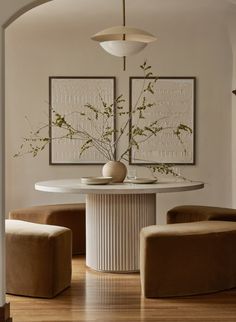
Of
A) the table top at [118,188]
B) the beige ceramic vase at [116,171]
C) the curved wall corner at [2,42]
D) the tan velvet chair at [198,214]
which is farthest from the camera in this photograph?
the tan velvet chair at [198,214]

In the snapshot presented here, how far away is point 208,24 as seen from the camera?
7305 millimetres

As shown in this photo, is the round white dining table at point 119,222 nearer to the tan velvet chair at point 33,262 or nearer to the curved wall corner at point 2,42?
the tan velvet chair at point 33,262

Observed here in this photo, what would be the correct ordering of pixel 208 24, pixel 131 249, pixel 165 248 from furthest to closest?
1. pixel 208 24
2. pixel 131 249
3. pixel 165 248

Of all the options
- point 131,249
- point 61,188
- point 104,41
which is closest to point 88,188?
point 61,188

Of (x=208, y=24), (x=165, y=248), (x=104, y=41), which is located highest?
(x=208, y=24)

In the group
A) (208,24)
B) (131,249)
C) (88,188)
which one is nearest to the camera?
(88,188)

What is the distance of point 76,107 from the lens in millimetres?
7391

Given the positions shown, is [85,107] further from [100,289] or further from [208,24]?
[100,289]

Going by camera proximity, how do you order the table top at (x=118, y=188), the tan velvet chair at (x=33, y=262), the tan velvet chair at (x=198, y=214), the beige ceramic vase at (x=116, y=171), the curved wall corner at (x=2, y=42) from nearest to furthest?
the curved wall corner at (x=2, y=42) < the tan velvet chair at (x=33, y=262) < the table top at (x=118, y=188) < the beige ceramic vase at (x=116, y=171) < the tan velvet chair at (x=198, y=214)

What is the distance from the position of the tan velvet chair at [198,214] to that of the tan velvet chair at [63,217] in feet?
2.96

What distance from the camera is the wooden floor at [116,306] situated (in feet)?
13.9

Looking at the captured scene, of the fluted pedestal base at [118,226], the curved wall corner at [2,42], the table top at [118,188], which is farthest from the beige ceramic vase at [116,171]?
the curved wall corner at [2,42]

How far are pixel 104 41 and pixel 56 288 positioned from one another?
2.06m

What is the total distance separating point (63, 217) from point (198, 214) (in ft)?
4.38
